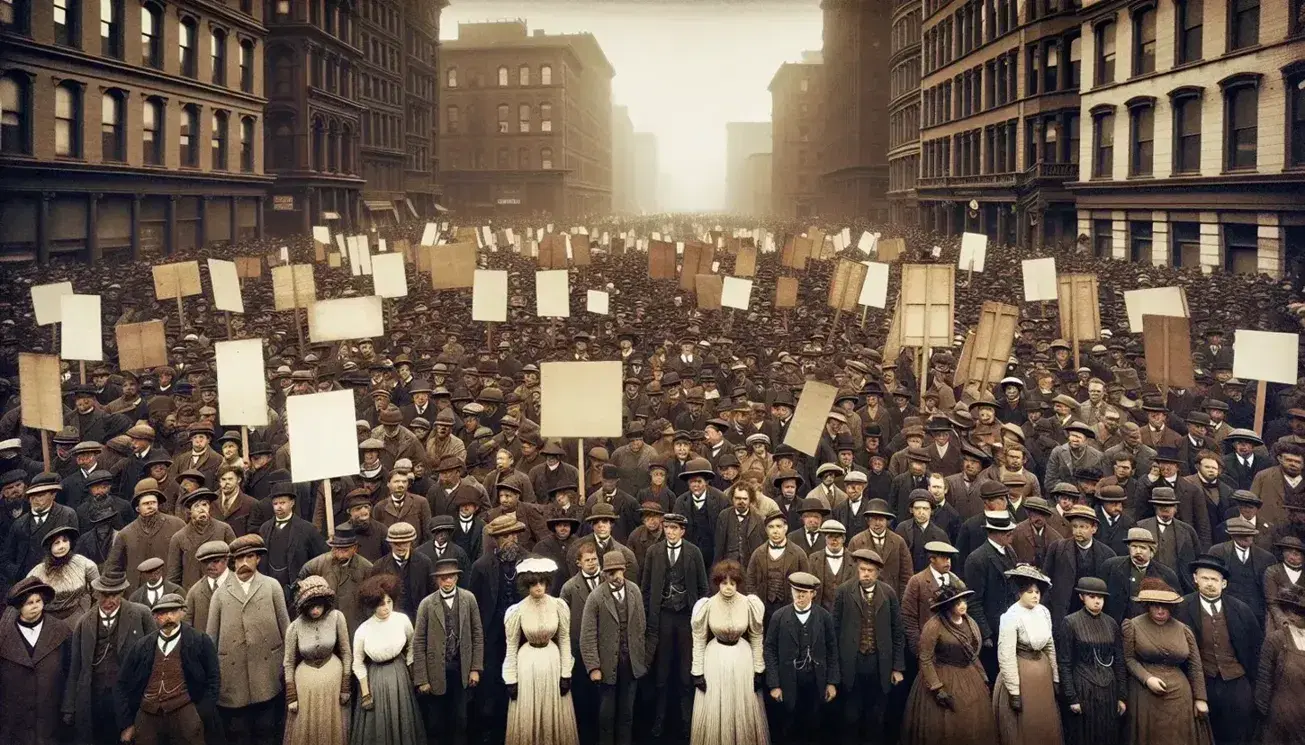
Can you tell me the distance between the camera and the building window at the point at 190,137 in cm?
3594

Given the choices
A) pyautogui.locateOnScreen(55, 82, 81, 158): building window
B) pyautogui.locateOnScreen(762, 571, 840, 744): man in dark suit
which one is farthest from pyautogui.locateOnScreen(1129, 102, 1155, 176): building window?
pyautogui.locateOnScreen(55, 82, 81, 158): building window

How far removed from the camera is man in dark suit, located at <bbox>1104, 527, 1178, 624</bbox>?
7555mm

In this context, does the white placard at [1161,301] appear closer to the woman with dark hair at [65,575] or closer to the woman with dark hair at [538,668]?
the woman with dark hair at [538,668]

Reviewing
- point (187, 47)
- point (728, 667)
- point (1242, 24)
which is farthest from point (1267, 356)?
point (187, 47)

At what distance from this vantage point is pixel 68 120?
29.0 meters

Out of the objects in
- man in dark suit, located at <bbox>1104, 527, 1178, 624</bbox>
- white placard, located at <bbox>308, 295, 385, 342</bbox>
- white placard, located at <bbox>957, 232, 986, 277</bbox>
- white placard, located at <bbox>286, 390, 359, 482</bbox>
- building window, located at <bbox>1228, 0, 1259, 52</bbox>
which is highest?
building window, located at <bbox>1228, 0, 1259, 52</bbox>

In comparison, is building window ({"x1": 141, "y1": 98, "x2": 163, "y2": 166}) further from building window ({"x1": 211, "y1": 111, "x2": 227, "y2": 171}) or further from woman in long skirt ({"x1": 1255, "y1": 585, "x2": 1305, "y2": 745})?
woman in long skirt ({"x1": 1255, "y1": 585, "x2": 1305, "y2": 745})

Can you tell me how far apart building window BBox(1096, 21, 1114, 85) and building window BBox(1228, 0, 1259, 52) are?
8052 millimetres

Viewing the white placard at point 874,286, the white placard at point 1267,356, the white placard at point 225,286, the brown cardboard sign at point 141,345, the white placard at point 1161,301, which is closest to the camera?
the white placard at point 1267,356

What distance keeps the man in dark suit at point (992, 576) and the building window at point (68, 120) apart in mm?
30787

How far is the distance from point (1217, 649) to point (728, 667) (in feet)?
12.7

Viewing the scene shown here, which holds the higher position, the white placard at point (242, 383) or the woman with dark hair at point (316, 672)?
the white placard at point (242, 383)

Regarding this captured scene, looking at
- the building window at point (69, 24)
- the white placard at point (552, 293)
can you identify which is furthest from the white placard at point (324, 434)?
the building window at point (69, 24)

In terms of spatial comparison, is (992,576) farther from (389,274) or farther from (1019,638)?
(389,274)
